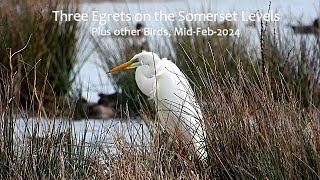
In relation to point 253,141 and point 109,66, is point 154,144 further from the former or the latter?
point 109,66

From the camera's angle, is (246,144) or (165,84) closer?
(246,144)

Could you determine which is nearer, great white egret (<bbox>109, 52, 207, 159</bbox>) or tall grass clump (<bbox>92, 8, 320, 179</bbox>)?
tall grass clump (<bbox>92, 8, 320, 179</bbox>)

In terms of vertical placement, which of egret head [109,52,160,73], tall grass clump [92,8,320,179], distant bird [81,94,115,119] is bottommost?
distant bird [81,94,115,119]

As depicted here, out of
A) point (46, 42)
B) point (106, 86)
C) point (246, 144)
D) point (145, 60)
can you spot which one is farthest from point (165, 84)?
point (106, 86)

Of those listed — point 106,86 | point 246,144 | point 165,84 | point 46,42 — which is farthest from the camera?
point 106,86

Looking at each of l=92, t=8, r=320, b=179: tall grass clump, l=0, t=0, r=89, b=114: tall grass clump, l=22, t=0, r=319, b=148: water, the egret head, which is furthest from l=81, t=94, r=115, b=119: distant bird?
l=92, t=8, r=320, b=179: tall grass clump

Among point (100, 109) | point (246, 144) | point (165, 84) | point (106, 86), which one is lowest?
point (100, 109)

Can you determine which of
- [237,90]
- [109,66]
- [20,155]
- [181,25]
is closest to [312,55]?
[181,25]

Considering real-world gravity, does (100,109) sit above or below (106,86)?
below

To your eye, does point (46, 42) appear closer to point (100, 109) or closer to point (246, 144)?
point (100, 109)

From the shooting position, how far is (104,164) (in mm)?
4113

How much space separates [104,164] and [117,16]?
522 cm

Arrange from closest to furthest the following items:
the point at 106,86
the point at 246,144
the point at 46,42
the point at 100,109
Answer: the point at 246,144 → the point at 100,109 → the point at 46,42 → the point at 106,86

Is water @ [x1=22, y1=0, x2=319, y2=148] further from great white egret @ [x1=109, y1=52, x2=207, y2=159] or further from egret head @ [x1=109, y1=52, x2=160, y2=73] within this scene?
egret head @ [x1=109, y1=52, x2=160, y2=73]
